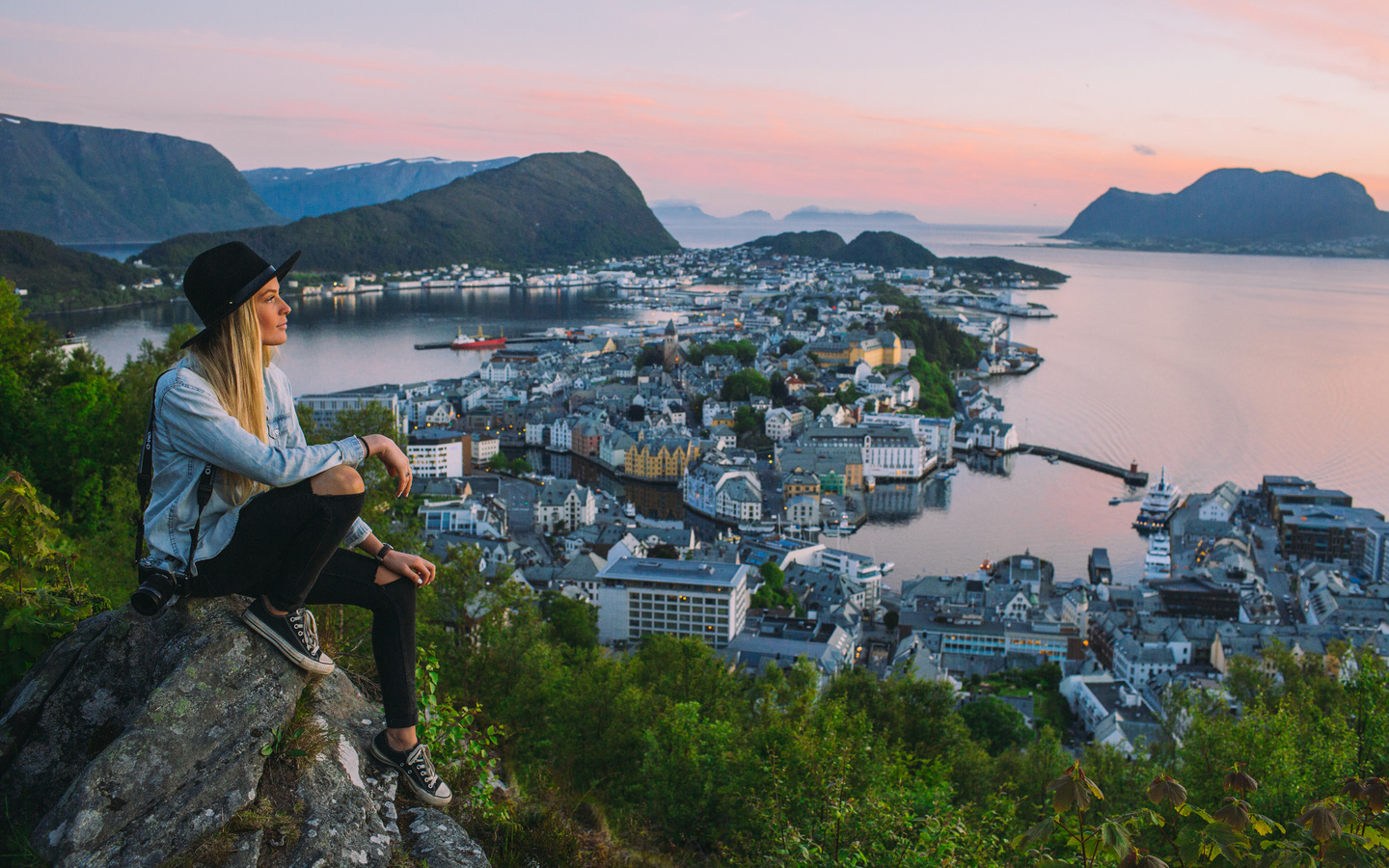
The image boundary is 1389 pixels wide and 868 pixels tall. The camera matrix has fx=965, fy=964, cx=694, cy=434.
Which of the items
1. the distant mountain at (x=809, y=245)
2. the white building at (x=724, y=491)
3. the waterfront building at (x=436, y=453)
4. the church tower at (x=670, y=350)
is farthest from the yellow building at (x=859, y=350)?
the distant mountain at (x=809, y=245)

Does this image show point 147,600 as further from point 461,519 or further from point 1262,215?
point 1262,215

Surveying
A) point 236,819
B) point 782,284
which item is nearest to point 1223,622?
point 236,819

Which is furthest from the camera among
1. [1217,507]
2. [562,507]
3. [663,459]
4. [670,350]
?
[670,350]

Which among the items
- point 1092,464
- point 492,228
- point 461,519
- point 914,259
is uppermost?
point 492,228

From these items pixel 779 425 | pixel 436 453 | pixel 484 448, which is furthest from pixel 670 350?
pixel 436 453

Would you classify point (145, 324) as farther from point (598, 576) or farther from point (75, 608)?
point (75, 608)

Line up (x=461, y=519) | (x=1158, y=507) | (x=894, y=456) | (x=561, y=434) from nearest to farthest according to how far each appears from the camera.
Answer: (x=461, y=519) < (x=1158, y=507) < (x=894, y=456) < (x=561, y=434)

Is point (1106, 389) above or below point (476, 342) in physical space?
below
